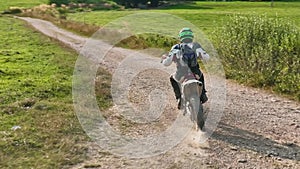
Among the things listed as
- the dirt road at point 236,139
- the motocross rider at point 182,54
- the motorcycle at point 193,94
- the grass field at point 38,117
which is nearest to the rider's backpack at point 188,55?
the motocross rider at point 182,54

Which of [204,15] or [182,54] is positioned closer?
[182,54]

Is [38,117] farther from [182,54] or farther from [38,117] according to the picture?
[182,54]

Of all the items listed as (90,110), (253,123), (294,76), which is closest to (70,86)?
(90,110)

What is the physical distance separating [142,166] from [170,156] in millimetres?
608

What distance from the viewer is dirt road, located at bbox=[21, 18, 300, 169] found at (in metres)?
6.41

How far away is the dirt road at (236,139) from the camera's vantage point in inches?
252

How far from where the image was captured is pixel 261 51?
12742 millimetres

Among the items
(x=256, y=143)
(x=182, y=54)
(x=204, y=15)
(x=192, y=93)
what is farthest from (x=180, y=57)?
(x=204, y=15)

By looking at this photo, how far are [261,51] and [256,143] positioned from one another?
6040 millimetres

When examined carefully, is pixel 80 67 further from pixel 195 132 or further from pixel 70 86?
pixel 195 132

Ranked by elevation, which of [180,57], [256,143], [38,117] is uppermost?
[180,57]

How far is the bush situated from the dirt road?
42.0 inches

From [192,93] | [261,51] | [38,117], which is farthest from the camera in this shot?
[261,51]

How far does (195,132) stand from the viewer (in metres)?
7.75
